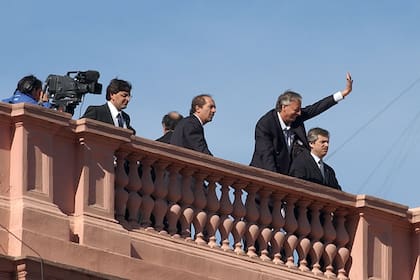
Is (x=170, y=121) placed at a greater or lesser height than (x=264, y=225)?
greater

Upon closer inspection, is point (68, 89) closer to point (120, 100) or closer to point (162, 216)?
point (120, 100)

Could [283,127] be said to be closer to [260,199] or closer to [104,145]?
[260,199]

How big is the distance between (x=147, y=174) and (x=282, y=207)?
2056 millimetres

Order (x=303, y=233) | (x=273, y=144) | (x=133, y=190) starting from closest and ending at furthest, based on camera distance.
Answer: (x=133, y=190)
(x=303, y=233)
(x=273, y=144)

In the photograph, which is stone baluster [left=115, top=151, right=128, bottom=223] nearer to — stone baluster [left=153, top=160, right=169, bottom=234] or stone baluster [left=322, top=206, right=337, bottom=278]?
stone baluster [left=153, top=160, right=169, bottom=234]

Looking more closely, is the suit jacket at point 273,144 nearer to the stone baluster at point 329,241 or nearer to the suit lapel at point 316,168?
the suit lapel at point 316,168

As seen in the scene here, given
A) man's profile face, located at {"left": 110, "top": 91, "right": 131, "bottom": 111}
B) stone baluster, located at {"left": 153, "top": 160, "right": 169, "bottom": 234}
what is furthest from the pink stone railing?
man's profile face, located at {"left": 110, "top": 91, "right": 131, "bottom": 111}

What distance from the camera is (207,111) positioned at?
1148 inches

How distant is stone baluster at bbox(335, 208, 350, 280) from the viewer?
29.3 m

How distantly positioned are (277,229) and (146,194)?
192 centimetres

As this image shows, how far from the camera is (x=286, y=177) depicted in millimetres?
28750

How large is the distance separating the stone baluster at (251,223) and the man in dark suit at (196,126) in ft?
2.10

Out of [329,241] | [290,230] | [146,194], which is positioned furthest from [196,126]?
[329,241]

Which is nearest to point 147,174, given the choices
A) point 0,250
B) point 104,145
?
point 104,145
